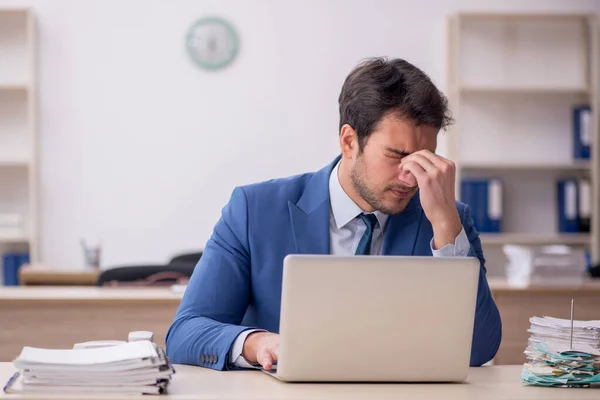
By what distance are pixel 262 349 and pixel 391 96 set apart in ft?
2.42

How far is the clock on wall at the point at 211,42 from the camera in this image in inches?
219

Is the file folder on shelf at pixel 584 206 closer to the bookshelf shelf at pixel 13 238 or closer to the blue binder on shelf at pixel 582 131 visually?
the blue binder on shelf at pixel 582 131

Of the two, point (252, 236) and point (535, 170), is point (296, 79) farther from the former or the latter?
point (252, 236)

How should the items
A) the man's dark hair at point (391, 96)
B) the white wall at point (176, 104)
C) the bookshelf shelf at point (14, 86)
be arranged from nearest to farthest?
the man's dark hair at point (391, 96) → the bookshelf shelf at point (14, 86) → the white wall at point (176, 104)

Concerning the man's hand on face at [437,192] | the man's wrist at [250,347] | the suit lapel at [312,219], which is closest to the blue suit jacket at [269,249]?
the suit lapel at [312,219]


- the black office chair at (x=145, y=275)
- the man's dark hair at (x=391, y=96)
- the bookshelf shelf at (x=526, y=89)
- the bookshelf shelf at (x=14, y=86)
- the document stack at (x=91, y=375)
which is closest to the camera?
the document stack at (x=91, y=375)

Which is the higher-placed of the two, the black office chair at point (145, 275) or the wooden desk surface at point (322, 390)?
the wooden desk surface at point (322, 390)

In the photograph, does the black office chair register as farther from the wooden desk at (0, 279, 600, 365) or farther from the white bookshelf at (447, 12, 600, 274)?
the white bookshelf at (447, 12, 600, 274)

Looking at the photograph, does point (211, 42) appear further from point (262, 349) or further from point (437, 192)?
point (262, 349)

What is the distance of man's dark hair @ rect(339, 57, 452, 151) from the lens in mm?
2049

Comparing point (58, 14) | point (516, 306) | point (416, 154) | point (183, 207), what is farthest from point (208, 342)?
point (58, 14)

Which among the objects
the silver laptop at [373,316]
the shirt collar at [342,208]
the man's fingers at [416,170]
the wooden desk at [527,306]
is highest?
the man's fingers at [416,170]

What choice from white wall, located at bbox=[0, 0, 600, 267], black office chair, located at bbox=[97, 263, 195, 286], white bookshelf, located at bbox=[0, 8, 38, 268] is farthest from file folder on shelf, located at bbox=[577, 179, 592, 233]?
white bookshelf, located at bbox=[0, 8, 38, 268]

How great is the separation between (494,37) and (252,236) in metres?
3.95
